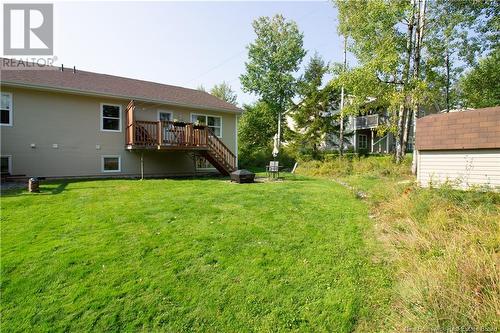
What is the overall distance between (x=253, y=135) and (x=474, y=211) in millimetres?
20268

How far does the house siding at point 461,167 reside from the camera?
726 cm

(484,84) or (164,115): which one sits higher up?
(484,84)

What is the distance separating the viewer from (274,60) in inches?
890

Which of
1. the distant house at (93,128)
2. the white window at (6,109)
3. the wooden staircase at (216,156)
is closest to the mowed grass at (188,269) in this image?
the distant house at (93,128)

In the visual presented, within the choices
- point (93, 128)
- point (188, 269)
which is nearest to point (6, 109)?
point (93, 128)

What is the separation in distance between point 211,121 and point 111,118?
17.3 ft

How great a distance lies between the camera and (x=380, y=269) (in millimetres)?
3996

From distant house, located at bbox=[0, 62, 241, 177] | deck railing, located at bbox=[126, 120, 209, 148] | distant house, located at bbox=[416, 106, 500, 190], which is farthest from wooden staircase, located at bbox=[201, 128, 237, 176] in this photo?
distant house, located at bbox=[416, 106, 500, 190]

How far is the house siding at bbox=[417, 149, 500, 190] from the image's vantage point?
23.8 feet

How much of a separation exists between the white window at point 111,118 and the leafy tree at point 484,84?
70.9 ft

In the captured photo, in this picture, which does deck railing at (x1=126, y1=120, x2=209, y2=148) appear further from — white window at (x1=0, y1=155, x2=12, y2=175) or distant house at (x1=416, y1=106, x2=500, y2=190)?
distant house at (x1=416, y1=106, x2=500, y2=190)

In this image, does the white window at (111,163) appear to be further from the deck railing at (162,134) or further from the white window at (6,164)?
the white window at (6,164)

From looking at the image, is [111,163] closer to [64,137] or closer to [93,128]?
[93,128]

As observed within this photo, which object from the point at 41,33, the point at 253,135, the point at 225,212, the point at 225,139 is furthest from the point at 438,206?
the point at 253,135
